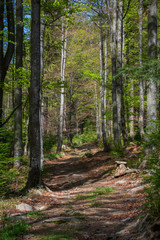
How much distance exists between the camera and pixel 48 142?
22.8 meters

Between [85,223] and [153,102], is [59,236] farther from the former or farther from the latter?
[153,102]

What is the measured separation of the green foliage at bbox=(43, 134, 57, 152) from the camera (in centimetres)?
2179

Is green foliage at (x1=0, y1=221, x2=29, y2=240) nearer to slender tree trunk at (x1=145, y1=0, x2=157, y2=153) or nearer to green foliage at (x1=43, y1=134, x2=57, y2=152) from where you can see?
slender tree trunk at (x1=145, y1=0, x2=157, y2=153)

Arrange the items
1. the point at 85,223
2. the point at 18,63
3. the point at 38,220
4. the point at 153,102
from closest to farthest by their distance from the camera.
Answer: the point at 85,223 → the point at 38,220 → the point at 153,102 → the point at 18,63

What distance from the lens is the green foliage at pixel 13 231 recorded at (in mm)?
3509

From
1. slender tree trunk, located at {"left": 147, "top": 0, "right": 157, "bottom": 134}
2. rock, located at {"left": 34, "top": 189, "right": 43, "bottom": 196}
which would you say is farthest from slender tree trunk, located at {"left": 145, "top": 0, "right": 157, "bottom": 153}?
rock, located at {"left": 34, "top": 189, "right": 43, "bottom": 196}

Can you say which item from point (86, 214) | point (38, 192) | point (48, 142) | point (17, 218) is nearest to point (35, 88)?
point (38, 192)

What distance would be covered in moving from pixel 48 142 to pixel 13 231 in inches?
757

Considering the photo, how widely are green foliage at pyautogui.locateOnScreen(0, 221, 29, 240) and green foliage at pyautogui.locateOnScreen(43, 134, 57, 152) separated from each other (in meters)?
17.6

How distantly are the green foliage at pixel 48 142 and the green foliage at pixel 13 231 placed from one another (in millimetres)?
17557

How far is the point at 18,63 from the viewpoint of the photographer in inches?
383

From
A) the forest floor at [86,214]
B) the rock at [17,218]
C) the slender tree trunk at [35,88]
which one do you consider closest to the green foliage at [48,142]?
the forest floor at [86,214]

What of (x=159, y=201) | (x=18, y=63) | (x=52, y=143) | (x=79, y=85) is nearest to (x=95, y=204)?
(x=159, y=201)

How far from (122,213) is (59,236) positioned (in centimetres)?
188
